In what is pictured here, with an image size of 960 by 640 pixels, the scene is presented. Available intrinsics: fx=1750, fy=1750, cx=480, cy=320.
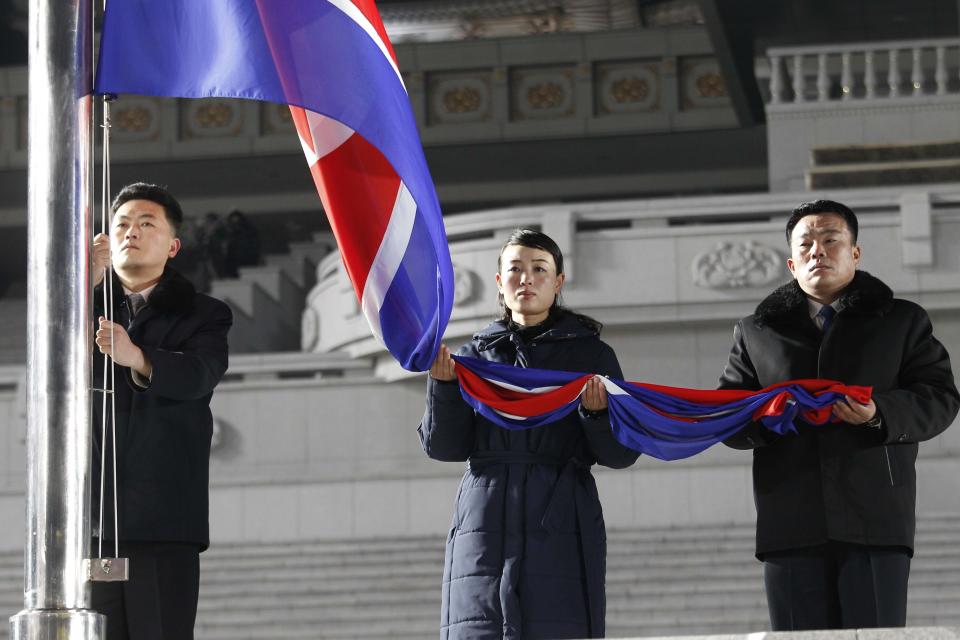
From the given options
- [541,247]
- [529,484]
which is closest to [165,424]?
[529,484]

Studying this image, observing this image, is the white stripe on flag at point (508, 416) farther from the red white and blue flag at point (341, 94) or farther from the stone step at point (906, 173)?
the stone step at point (906, 173)

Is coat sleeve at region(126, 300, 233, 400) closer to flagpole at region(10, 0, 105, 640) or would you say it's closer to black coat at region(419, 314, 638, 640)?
flagpole at region(10, 0, 105, 640)

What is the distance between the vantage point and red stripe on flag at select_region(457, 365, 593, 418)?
4.59 m

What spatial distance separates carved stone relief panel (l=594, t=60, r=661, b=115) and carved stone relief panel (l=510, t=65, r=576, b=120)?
1.06ft

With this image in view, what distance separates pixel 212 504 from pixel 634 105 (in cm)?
749

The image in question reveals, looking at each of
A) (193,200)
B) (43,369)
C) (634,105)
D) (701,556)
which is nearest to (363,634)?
(701,556)

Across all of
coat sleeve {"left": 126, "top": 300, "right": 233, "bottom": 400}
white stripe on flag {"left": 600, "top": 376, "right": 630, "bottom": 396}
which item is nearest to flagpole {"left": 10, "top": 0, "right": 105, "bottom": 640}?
coat sleeve {"left": 126, "top": 300, "right": 233, "bottom": 400}

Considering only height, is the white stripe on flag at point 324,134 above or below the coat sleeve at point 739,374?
above

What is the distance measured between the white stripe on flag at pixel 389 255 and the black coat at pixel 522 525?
0.29 metres

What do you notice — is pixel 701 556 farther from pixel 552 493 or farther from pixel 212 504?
pixel 552 493

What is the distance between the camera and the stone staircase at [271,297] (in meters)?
17.4

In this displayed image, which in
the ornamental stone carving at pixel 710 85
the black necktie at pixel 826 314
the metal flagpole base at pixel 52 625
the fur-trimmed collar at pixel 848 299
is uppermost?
the ornamental stone carving at pixel 710 85

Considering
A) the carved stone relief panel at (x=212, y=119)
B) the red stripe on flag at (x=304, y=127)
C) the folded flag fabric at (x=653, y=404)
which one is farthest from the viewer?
the carved stone relief panel at (x=212, y=119)

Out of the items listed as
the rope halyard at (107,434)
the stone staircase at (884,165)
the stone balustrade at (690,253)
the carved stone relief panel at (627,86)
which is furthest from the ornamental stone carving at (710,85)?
the rope halyard at (107,434)
